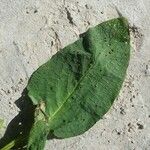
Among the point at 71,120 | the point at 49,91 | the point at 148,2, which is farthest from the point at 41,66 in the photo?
the point at 148,2

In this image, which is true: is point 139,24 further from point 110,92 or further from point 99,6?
point 110,92

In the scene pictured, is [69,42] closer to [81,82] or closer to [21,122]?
[81,82]

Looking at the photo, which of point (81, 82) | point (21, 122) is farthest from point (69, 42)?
point (21, 122)
